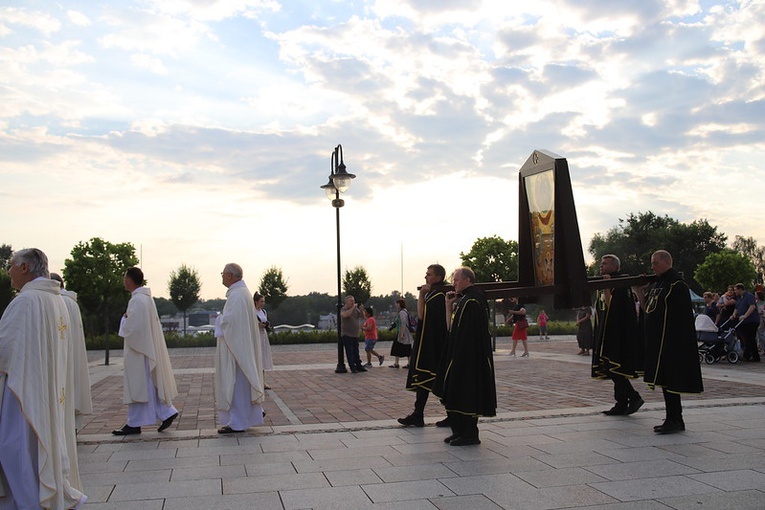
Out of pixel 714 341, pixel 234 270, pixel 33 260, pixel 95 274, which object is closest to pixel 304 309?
pixel 95 274

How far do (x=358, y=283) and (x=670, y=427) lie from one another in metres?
32.5

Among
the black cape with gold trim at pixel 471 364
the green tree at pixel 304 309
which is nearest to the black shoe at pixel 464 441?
the black cape with gold trim at pixel 471 364

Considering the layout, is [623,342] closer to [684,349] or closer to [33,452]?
[684,349]

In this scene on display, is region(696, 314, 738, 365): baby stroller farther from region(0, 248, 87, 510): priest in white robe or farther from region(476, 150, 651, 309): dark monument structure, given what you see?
region(0, 248, 87, 510): priest in white robe

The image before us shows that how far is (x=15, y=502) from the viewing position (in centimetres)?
458

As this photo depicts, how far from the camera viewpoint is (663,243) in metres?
59.8

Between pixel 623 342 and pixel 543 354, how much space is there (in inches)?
525

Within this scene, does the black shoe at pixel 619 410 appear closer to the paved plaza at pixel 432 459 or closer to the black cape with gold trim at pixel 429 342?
the paved plaza at pixel 432 459

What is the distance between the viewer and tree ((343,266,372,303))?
3956 centimetres

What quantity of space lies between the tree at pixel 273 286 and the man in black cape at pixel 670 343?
3110cm

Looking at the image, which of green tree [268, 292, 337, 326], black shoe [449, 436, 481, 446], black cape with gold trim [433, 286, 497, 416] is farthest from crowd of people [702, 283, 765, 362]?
green tree [268, 292, 337, 326]

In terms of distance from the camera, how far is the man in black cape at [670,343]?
7794mm

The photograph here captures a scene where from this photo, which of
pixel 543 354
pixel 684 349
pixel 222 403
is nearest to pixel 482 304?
pixel 684 349

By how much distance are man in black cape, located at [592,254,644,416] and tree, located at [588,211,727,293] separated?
Answer: 4980 cm
